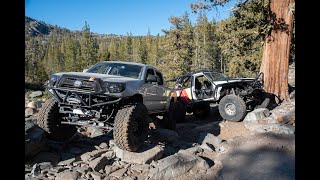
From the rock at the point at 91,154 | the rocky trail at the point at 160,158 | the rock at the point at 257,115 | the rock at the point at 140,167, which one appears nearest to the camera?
the rocky trail at the point at 160,158

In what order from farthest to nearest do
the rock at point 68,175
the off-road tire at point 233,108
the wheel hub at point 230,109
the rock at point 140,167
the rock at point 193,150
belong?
the wheel hub at point 230,109 → the off-road tire at point 233,108 → the rock at point 193,150 → the rock at point 140,167 → the rock at point 68,175

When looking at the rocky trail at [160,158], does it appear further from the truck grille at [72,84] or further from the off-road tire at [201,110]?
the off-road tire at [201,110]

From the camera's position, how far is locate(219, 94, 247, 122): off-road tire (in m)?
10.7

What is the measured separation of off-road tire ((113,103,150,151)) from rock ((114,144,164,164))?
17cm

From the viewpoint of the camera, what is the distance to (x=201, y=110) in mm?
13977

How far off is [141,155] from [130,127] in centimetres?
78

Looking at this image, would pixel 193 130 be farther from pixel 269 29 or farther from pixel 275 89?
pixel 269 29

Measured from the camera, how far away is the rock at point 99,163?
6.08 meters

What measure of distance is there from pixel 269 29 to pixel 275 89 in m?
2.61

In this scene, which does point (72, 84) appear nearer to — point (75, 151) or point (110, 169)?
point (75, 151)

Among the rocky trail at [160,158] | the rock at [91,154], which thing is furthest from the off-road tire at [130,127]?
the rock at [91,154]

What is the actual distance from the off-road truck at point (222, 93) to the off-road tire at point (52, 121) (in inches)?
220
